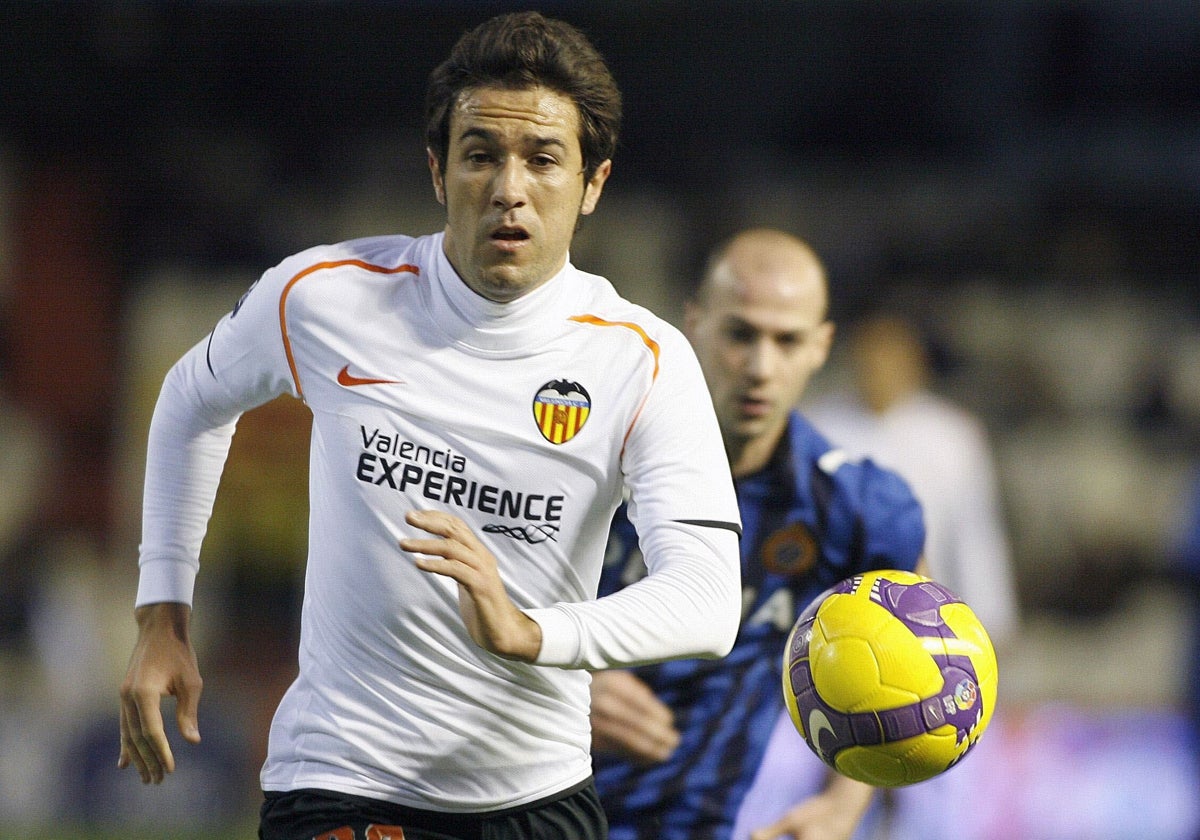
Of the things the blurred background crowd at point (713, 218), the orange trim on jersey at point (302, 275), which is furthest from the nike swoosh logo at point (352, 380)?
the blurred background crowd at point (713, 218)

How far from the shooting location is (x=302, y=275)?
3.41m

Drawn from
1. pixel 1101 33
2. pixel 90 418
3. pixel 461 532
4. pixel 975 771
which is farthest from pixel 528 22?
pixel 1101 33

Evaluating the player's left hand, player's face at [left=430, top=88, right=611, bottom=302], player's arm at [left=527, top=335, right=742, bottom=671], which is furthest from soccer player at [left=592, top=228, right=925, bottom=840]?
the player's left hand

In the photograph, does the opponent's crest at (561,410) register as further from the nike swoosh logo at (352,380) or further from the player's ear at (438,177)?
the player's ear at (438,177)

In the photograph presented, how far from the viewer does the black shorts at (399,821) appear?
3.19 meters

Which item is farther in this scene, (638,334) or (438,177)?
(438,177)

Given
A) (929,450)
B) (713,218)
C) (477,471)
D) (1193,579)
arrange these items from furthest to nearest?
(713,218)
(929,450)
(1193,579)
(477,471)

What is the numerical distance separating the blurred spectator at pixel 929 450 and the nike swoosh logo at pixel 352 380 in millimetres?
3915

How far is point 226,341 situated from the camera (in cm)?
347

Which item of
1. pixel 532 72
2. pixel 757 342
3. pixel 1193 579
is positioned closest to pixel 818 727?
pixel 757 342

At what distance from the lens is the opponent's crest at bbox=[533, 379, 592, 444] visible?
327cm

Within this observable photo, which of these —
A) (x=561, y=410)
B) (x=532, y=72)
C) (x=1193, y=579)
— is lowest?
(x=561, y=410)

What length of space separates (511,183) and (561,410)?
441mm

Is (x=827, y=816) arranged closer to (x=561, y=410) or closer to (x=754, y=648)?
(x=754, y=648)
